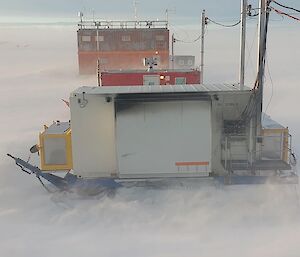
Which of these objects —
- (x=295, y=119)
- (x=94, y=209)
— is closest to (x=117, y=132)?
(x=94, y=209)

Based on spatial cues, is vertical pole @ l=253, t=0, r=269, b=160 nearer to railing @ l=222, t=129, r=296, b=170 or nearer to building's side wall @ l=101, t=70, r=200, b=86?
railing @ l=222, t=129, r=296, b=170

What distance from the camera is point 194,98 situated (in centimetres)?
1194

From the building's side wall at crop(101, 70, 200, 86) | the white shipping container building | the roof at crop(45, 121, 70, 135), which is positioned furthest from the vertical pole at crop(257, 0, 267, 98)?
the building's side wall at crop(101, 70, 200, 86)

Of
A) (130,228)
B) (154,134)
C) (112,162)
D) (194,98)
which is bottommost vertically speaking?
(130,228)

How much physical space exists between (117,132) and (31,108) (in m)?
21.9

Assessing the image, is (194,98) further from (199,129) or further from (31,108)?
(31,108)

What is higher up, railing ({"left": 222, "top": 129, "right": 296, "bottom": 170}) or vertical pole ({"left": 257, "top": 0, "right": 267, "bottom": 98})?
vertical pole ({"left": 257, "top": 0, "right": 267, "bottom": 98})

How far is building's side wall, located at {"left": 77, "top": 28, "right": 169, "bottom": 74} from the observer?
171 feet

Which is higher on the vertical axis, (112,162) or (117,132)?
(117,132)

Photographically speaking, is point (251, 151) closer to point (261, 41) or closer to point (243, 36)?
point (261, 41)

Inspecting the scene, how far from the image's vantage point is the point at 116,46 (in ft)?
171

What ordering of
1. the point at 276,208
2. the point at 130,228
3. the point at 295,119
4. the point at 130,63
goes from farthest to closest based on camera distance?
the point at 130,63 < the point at 295,119 < the point at 276,208 < the point at 130,228

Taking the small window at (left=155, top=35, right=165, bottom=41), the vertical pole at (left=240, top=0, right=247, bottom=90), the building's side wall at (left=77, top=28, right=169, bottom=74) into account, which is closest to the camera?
the vertical pole at (left=240, top=0, right=247, bottom=90)

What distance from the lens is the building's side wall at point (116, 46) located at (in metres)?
52.0
